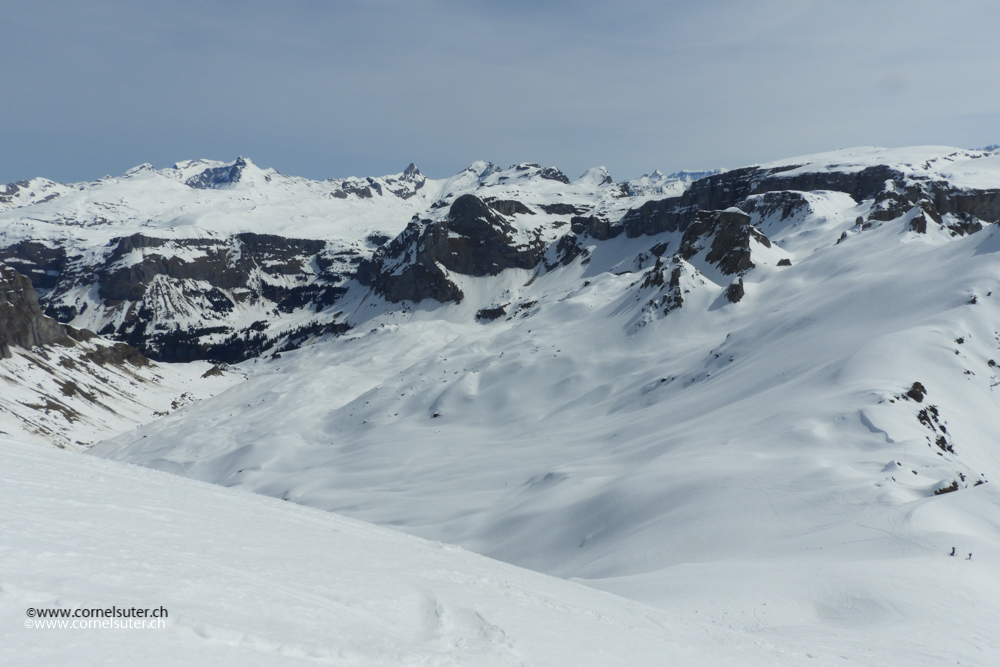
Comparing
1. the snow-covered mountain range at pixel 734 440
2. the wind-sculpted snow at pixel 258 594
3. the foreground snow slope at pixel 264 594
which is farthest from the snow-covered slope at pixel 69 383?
the wind-sculpted snow at pixel 258 594

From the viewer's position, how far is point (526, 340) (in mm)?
87250

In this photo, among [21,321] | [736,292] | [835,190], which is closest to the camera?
[736,292]

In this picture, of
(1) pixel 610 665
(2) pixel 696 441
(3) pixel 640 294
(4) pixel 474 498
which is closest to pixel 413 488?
(4) pixel 474 498

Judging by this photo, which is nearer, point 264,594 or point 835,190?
point 264,594

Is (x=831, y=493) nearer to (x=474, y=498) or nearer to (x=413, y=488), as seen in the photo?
(x=474, y=498)

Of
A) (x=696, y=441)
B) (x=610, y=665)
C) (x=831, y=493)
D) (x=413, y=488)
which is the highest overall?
(x=610, y=665)

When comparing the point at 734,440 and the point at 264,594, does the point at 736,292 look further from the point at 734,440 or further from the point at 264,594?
the point at 264,594

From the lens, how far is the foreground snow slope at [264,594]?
22.2 ft

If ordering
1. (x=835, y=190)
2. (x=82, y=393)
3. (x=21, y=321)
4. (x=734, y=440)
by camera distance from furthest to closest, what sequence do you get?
(x=21, y=321), (x=82, y=393), (x=835, y=190), (x=734, y=440)

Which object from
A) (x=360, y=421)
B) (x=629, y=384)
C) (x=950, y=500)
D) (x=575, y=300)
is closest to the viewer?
(x=950, y=500)

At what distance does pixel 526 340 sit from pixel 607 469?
4785 centimetres

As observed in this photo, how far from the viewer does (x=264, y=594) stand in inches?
348

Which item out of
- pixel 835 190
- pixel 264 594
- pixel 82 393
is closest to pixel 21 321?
pixel 82 393

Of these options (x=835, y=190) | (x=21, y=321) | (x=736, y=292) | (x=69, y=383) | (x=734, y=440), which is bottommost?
(x=69, y=383)
